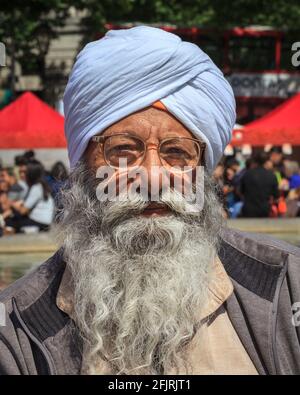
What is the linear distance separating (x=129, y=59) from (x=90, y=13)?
2035 centimetres

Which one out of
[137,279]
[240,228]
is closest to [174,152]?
[137,279]

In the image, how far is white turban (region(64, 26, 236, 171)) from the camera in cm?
215

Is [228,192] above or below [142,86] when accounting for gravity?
below

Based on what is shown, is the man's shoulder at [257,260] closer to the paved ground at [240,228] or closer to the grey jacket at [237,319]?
the grey jacket at [237,319]

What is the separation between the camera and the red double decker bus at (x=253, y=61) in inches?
851

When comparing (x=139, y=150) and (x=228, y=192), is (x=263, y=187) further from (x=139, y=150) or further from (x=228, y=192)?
(x=139, y=150)

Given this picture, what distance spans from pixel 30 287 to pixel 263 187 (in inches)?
402

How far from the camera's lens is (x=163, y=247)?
2.15 meters

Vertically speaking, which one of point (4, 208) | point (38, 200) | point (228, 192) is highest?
point (38, 200)

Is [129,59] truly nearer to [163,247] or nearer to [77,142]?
[77,142]

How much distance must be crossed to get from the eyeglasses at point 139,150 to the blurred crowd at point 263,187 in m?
8.71

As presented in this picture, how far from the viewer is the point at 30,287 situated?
82.4 inches

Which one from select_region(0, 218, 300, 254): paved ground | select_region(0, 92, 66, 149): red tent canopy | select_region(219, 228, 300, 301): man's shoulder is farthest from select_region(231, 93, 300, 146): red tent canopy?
select_region(219, 228, 300, 301): man's shoulder

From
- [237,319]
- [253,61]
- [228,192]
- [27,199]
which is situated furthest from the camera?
[253,61]
